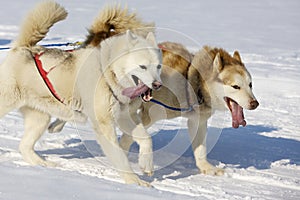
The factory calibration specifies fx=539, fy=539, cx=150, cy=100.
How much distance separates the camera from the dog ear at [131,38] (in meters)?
3.58

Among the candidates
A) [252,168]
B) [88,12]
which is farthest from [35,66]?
[88,12]

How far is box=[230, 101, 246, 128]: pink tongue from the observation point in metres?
4.03

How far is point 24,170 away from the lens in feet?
9.78

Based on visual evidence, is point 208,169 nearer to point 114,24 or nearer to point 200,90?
point 200,90

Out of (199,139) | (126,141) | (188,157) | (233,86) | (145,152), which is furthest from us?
(188,157)

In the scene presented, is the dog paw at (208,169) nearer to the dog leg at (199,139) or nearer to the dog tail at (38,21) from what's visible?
the dog leg at (199,139)

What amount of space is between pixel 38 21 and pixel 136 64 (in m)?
0.88

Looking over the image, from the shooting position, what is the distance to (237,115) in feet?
13.4

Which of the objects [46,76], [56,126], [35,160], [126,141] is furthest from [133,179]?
[56,126]

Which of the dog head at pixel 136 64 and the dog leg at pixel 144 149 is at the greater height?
the dog head at pixel 136 64

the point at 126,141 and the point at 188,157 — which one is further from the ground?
the point at 126,141

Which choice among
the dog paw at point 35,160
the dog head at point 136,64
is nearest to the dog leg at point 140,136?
the dog head at point 136,64

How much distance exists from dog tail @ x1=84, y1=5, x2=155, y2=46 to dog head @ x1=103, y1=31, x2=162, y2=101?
227mm

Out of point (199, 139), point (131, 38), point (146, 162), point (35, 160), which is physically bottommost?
point (35, 160)
